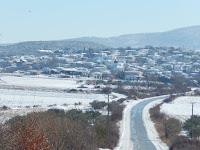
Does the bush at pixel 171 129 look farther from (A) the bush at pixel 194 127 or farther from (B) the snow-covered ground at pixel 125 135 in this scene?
(B) the snow-covered ground at pixel 125 135

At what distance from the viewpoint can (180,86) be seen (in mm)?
61688

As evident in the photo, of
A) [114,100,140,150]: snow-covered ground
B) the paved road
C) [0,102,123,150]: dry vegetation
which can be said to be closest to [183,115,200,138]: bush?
the paved road

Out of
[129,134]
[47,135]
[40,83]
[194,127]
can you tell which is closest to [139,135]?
[129,134]

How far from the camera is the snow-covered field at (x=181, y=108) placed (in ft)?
108

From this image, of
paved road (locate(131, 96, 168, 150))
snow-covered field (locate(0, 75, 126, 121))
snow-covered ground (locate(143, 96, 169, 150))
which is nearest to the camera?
paved road (locate(131, 96, 168, 150))

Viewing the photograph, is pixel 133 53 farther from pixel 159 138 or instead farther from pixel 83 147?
pixel 83 147

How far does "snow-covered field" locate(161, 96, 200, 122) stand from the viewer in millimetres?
32806

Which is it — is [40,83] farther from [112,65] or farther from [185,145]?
[185,145]

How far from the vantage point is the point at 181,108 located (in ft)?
125

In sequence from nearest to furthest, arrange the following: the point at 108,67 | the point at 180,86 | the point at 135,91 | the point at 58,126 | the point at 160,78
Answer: the point at 58,126 < the point at 135,91 < the point at 180,86 < the point at 160,78 < the point at 108,67

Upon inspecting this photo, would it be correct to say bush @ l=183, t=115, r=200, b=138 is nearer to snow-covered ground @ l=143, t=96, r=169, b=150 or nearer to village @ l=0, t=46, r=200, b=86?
snow-covered ground @ l=143, t=96, r=169, b=150

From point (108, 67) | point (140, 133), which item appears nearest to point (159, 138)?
point (140, 133)

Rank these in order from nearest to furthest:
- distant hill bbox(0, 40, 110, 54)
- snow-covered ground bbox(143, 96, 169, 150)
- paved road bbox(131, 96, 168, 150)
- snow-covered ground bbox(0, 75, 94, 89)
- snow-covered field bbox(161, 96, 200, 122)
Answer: paved road bbox(131, 96, 168, 150), snow-covered ground bbox(143, 96, 169, 150), snow-covered field bbox(161, 96, 200, 122), snow-covered ground bbox(0, 75, 94, 89), distant hill bbox(0, 40, 110, 54)

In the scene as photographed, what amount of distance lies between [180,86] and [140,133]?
42558 millimetres
